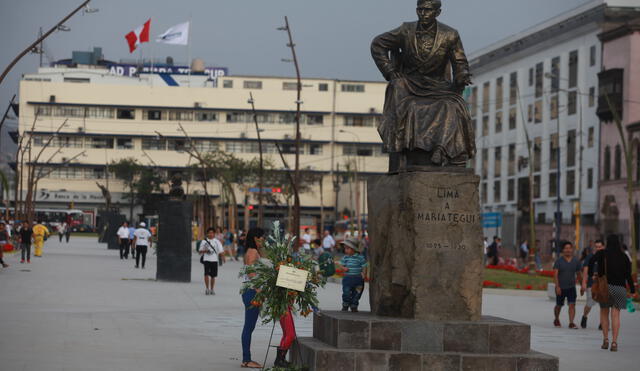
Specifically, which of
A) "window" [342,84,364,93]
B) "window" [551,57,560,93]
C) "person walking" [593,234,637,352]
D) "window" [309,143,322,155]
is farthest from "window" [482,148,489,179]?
"person walking" [593,234,637,352]

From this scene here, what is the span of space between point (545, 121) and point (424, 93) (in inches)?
2478

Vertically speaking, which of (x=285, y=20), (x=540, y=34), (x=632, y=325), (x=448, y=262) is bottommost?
(x=632, y=325)

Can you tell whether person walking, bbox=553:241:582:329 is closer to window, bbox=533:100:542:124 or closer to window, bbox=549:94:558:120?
window, bbox=549:94:558:120

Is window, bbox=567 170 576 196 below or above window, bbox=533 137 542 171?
below

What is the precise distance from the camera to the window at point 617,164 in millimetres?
62406

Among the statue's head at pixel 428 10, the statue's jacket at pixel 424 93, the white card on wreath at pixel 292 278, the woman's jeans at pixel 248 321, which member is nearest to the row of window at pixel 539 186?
the statue's jacket at pixel 424 93

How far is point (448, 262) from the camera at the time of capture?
1205cm

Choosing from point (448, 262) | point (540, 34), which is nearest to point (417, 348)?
point (448, 262)

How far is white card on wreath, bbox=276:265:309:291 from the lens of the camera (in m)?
11.8

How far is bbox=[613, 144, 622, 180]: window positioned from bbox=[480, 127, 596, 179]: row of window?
4018 mm

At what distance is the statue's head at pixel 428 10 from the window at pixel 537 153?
6341 cm

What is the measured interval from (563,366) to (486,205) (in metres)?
73.1

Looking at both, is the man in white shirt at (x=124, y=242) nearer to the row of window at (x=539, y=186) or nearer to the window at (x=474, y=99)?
the row of window at (x=539, y=186)

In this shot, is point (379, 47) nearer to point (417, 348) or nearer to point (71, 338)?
point (417, 348)
